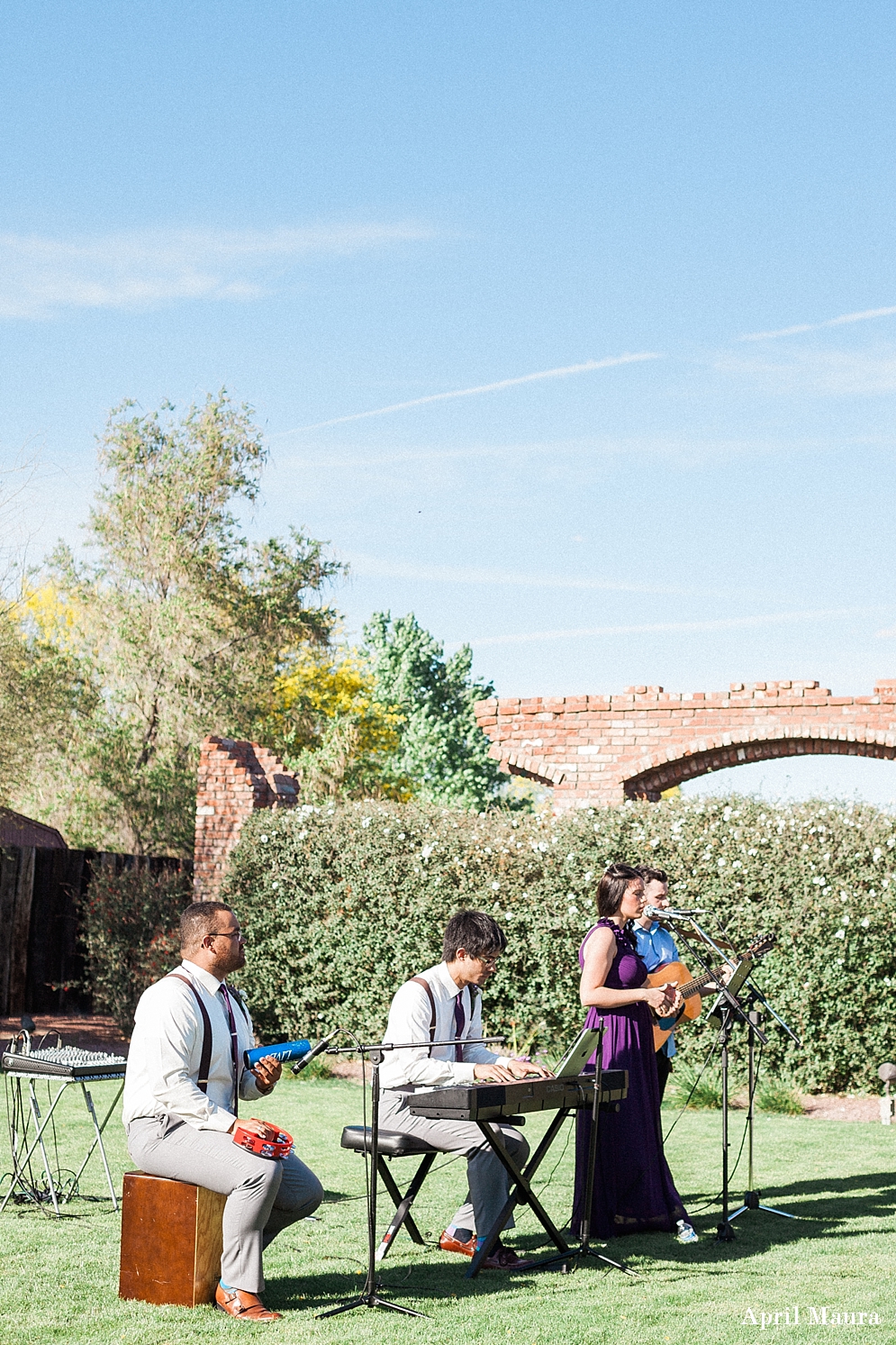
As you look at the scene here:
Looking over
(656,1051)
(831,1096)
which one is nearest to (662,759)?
(831,1096)

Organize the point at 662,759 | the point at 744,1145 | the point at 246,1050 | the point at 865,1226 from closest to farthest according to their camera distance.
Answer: the point at 246,1050, the point at 865,1226, the point at 744,1145, the point at 662,759

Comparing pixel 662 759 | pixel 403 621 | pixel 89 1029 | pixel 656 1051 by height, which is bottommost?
pixel 89 1029

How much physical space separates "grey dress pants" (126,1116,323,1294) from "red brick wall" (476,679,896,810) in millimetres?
12969

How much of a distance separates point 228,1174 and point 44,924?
13172 mm

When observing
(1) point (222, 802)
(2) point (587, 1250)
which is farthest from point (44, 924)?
(2) point (587, 1250)

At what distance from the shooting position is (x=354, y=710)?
35781mm

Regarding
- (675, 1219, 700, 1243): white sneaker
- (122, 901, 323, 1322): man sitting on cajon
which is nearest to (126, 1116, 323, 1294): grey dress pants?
(122, 901, 323, 1322): man sitting on cajon

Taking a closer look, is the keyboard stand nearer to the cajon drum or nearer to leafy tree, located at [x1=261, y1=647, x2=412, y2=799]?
the cajon drum

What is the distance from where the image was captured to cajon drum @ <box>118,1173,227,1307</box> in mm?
5660

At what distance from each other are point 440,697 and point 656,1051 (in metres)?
40.6

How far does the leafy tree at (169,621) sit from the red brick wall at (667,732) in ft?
21.6

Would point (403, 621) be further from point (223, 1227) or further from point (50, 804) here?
point (223, 1227)

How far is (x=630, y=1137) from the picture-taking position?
734cm

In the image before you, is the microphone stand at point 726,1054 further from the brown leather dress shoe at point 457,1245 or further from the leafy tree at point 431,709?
the leafy tree at point 431,709
